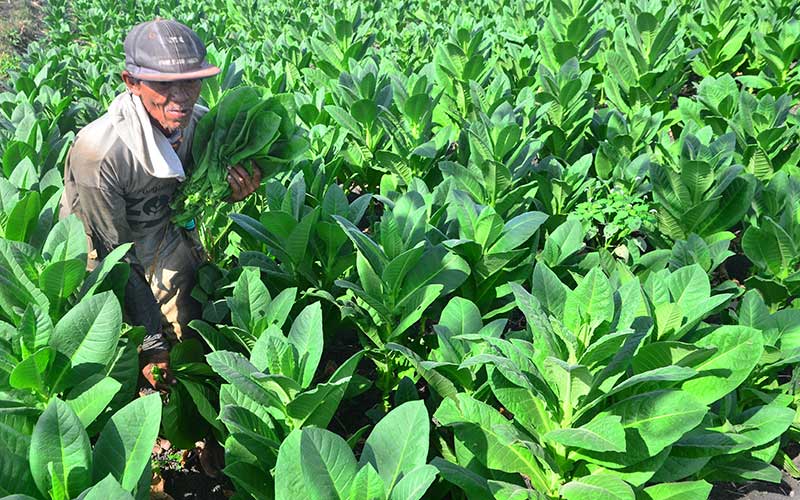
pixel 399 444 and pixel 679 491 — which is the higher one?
pixel 399 444

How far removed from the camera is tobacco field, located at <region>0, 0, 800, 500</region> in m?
2.32

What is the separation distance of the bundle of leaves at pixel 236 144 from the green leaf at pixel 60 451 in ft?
5.02

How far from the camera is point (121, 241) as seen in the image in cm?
328

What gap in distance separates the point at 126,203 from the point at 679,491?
257 centimetres

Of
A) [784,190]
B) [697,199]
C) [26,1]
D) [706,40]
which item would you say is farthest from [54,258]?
[26,1]

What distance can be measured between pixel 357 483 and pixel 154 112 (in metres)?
1.92

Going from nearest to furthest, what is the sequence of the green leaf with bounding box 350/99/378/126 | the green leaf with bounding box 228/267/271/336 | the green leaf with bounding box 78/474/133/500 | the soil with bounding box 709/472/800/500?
the green leaf with bounding box 78/474/133/500 < the green leaf with bounding box 228/267/271/336 < the soil with bounding box 709/472/800/500 < the green leaf with bounding box 350/99/378/126

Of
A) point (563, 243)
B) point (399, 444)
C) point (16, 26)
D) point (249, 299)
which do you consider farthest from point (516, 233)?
point (16, 26)

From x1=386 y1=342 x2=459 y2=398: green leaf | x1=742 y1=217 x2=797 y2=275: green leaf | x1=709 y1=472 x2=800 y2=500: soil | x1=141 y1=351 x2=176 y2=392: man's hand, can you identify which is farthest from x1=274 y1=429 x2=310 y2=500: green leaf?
x1=742 y1=217 x2=797 y2=275: green leaf

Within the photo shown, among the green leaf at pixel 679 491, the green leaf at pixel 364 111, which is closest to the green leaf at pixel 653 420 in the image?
the green leaf at pixel 679 491

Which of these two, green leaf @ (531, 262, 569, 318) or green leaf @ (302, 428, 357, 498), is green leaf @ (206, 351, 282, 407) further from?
green leaf @ (531, 262, 569, 318)

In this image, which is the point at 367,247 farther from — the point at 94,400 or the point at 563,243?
the point at 94,400

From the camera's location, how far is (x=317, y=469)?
6.31ft

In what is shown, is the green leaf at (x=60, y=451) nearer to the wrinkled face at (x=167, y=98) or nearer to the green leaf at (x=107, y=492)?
the green leaf at (x=107, y=492)
